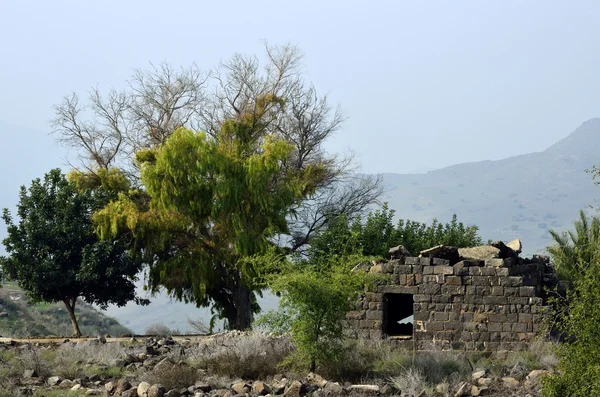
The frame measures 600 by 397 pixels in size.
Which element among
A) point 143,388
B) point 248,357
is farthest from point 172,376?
point 248,357

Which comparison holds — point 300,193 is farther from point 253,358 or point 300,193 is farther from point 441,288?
point 253,358

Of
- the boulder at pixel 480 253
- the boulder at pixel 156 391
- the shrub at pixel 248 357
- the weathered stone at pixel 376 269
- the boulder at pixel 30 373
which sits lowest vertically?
the boulder at pixel 156 391

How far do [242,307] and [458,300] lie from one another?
15.9m

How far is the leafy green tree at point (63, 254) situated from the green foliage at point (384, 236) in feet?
25.5

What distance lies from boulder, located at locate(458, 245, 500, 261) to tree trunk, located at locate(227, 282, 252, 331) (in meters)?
14.8

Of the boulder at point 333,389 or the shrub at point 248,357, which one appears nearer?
the boulder at point 333,389

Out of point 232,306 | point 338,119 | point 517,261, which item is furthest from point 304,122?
point 517,261

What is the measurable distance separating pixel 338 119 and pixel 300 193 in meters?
6.60

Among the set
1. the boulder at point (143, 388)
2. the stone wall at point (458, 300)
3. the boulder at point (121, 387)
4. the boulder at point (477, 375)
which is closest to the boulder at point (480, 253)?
the stone wall at point (458, 300)

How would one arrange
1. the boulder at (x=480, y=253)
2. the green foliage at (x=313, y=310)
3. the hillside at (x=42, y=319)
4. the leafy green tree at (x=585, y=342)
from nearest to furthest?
the leafy green tree at (x=585, y=342), the green foliage at (x=313, y=310), the boulder at (x=480, y=253), the hillside at (x=42, y=319)

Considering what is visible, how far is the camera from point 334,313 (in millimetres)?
18297

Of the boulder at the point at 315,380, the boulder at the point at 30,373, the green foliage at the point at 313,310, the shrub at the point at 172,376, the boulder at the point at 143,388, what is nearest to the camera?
the boulder at the point at 143,388

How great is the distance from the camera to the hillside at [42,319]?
4444cm

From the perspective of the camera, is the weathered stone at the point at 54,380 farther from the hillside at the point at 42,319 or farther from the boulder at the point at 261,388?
the hillside at the point at 42,319
